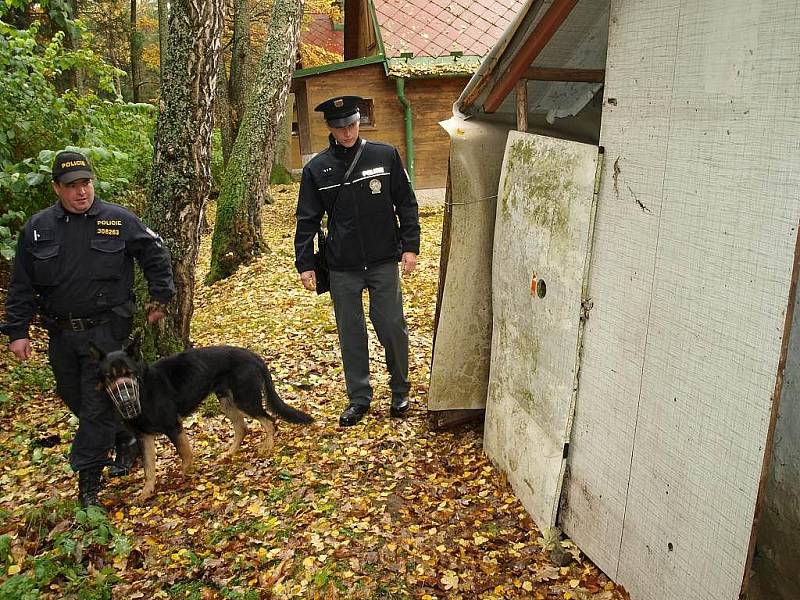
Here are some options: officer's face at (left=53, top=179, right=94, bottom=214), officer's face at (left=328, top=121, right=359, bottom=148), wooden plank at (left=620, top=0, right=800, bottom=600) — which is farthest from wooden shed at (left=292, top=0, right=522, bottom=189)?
wooden plank at (left=620, top=0, right=800, bottom=600)

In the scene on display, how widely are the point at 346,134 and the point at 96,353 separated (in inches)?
94.4

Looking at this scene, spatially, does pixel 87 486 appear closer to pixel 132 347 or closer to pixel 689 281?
pixel 132 347

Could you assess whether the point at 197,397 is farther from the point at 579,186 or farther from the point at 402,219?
the point at 579,186

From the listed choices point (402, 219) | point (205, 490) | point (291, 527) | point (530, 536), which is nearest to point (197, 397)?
point (205, 490)

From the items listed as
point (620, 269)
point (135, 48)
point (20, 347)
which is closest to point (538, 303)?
point (620, 269)

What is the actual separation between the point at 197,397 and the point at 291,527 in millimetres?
1337

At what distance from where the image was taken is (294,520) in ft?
14.2

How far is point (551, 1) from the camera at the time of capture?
11.7 ft

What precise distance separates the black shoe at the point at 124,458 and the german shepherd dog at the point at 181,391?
14.5 inches

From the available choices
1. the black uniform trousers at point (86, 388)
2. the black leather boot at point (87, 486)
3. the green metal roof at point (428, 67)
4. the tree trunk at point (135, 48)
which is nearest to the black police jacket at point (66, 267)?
the black uniform trousers at point (86, 388)

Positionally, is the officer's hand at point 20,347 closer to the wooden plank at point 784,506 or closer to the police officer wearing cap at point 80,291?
the police officer wearing cap at point 80,291

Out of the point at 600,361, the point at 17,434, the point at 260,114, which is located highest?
the point at 260,114

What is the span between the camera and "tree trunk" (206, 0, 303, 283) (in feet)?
36.3

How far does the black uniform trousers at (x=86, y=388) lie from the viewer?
14.6 ft
